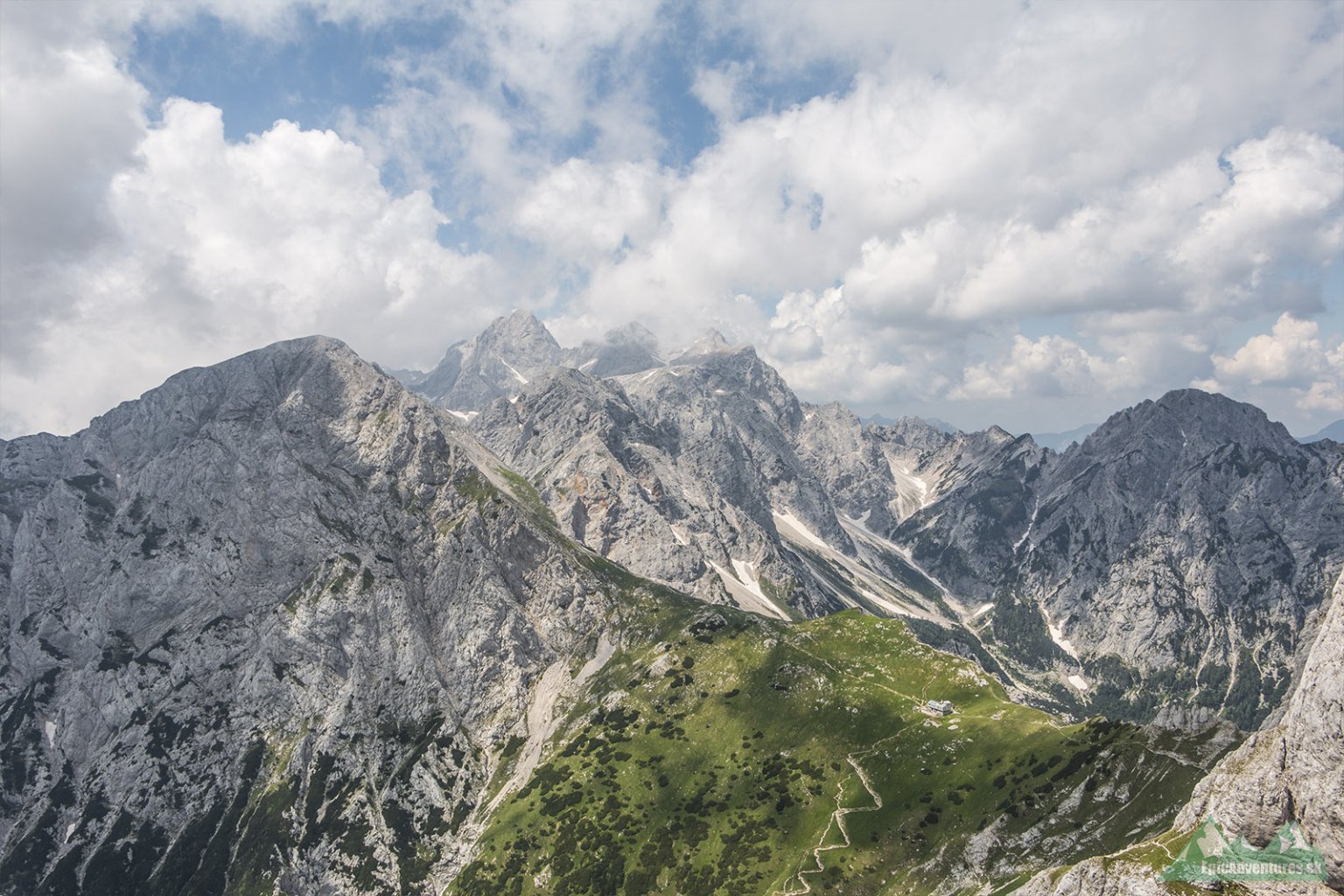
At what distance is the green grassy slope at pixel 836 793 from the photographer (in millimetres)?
101375

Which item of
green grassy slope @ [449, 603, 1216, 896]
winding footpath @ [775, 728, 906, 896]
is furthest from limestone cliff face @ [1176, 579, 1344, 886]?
winding footpath @ [775, 728, 906, 896]

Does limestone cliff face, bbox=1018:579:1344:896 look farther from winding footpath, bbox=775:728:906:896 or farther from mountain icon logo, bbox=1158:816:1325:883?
winding footpath, bbox=775:728:906:896

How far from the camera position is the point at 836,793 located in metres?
143

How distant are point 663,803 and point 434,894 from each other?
64.4 m

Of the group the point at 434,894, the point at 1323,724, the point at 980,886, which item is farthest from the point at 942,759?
the point at 434,894

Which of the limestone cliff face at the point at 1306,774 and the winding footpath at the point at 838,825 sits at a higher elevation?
the limestone cliff face at the point at 1306,774

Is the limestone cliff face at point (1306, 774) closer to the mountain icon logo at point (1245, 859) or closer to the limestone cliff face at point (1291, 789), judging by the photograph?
the limestone cliff face at point (1291, 789)

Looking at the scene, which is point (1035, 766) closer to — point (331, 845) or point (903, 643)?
point (903, 643)

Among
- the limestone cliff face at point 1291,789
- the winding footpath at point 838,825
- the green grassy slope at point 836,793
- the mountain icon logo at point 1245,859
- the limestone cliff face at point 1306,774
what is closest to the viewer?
the mountain icon logo at point 1245,859

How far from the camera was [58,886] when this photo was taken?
19825 centimetres

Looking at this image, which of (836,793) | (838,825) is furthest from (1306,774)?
(836,793)

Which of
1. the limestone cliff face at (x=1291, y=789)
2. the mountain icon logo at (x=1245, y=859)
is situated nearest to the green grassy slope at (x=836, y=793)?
the limestone cliff face at (x=1291, y=789)

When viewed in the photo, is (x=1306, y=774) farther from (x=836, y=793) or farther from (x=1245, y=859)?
(x=836, y=793)

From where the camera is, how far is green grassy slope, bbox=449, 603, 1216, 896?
101375 millimetres
